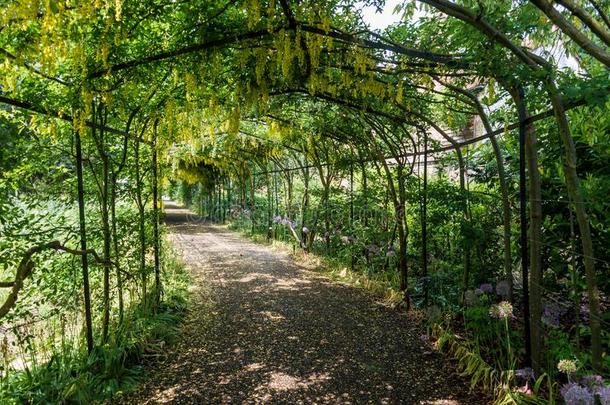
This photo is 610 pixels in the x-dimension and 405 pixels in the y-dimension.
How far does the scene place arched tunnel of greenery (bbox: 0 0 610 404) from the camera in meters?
2.26

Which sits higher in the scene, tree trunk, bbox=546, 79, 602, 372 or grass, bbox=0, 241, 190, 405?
tree trunk, bbox=546, 79, 602, 372

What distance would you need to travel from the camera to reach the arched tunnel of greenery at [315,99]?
2.26 m

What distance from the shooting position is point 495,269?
380 cm

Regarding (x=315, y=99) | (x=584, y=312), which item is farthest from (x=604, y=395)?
(x=315, y=99)

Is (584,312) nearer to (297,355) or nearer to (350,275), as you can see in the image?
(297,355)

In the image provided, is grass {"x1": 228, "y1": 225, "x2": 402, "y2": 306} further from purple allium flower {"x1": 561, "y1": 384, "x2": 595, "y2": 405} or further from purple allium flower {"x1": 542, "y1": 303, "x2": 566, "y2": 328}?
purple allium flower {"x1": 561, "y1": 384, "x2": 595, "y2": 405}

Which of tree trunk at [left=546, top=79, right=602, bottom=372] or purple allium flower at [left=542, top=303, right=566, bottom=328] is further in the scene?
purple allium flower at [left=542, top=303, right=566, bottom=328]

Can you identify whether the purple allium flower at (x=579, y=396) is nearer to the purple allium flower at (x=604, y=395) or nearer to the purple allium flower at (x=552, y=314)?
the purple allium flower at (x=604, y=395)

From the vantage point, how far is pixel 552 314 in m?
2.68

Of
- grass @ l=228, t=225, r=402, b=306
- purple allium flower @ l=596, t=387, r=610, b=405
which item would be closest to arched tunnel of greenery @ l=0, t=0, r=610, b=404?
purple allium flower @ l=596, t=387, r=610, b=405

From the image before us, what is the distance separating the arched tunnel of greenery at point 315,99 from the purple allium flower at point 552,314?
0.01 meters

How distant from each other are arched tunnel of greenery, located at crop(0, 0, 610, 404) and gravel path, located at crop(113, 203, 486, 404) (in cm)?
26

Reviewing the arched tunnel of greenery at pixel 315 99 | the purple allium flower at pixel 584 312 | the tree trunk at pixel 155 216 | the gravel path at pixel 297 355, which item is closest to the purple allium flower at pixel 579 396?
the arched tunnel of greenery at pixel 315 99

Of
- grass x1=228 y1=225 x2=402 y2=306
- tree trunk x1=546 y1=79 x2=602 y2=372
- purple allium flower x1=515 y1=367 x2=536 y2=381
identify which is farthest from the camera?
grass x1=228 y1=225 x2=402 y2=306
